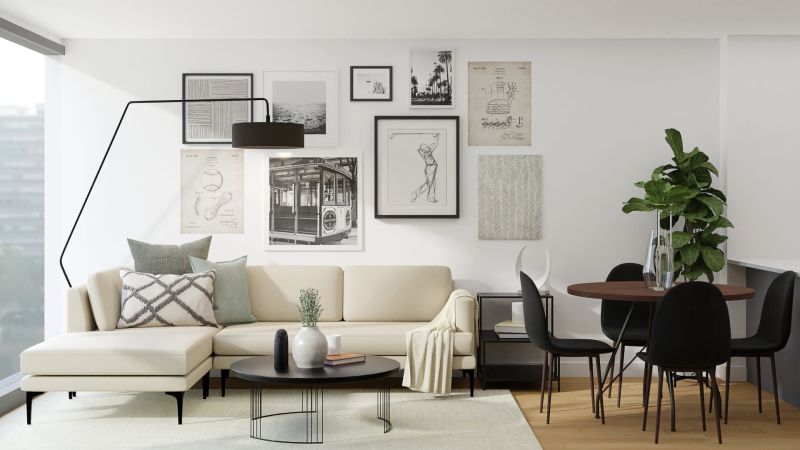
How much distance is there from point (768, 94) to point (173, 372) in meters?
4.60

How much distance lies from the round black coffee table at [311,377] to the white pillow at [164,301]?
32.1 inches

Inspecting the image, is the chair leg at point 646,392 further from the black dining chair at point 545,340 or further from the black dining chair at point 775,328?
the black dining chair at point 775,328

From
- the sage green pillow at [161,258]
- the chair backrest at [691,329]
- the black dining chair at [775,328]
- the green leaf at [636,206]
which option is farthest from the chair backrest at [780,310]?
the sage green pillow at [161,258]

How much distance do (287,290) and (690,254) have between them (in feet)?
9.30

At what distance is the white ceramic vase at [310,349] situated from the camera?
471cm

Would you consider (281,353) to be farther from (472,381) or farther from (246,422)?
(472,381)

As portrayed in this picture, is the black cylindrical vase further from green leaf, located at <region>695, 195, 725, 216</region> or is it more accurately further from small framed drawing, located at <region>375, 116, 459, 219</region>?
green leaf, located at <region>695, 195, 725, 216</region>

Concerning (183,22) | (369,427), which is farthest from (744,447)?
(183,22)

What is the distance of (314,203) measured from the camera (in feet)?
21.4

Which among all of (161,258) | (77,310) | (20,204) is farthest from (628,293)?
(20,204)

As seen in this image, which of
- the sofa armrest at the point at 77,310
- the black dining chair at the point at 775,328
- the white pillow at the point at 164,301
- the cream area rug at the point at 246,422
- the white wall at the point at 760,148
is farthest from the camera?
the white wall at the point at 760,148

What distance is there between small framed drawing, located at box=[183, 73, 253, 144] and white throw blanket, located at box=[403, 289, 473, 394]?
2.14 metres

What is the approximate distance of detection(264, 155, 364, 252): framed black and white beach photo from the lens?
652cm

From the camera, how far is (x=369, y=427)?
16.1 ft
